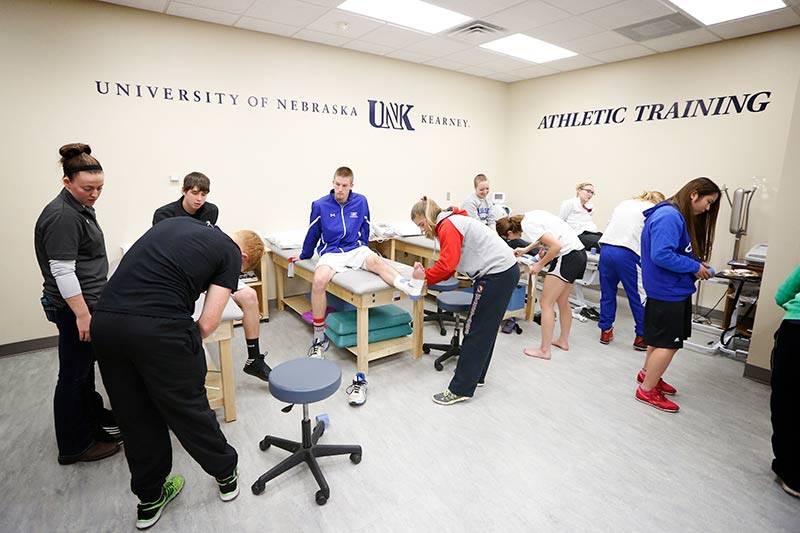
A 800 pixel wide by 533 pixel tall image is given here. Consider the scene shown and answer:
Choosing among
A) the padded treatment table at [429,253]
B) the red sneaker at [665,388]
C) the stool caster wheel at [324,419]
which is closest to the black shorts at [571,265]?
the padded treatment table at [429,253]

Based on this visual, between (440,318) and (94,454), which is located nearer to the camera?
(94,454)

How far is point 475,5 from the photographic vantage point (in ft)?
10.8

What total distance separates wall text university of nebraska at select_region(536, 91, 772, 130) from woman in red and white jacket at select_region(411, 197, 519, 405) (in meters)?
3.32

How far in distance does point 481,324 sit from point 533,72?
426 centimetres

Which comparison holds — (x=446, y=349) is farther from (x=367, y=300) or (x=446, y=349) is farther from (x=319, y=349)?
(x=319, y=349)

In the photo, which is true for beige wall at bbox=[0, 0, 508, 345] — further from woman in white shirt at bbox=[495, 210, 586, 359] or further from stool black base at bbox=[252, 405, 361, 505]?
stool black base at bbox=[252, 405, 361, 505]

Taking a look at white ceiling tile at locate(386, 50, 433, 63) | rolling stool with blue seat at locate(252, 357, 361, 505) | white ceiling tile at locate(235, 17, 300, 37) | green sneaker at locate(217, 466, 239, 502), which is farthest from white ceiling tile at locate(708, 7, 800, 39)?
green sneaker at locate(217, 466, 239, 502)

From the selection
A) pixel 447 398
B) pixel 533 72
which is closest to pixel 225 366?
pixel 447 398

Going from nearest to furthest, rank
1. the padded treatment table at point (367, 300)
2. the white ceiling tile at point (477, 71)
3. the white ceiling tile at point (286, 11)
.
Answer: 1. the padded treatment table at point (367, 300)
2. the white ceiling tile at point (286, 11)
3. the white ceiling tile at point (477, 71)

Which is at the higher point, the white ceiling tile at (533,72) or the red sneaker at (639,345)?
the white ceiling tile at (533,72)

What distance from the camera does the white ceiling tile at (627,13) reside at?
325 centimetres

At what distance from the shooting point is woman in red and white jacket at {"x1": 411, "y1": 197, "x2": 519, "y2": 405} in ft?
8.36

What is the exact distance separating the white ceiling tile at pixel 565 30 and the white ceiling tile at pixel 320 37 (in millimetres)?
1818

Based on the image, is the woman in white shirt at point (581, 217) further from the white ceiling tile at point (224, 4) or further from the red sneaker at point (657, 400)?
the white ceiling tile at point (224, 4)
